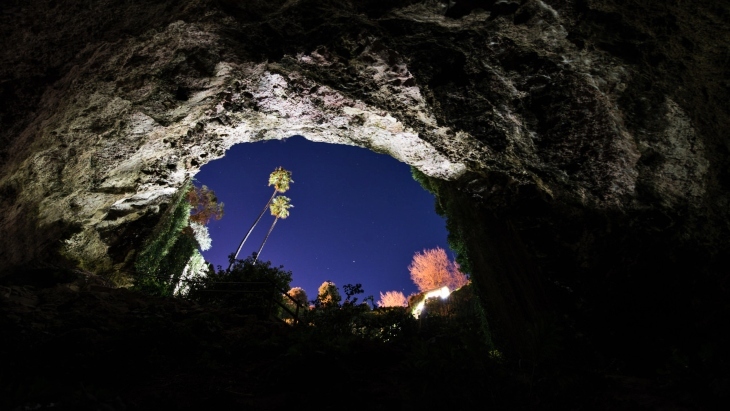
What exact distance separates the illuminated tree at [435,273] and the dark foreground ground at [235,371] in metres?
43.6

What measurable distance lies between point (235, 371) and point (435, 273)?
46481mm

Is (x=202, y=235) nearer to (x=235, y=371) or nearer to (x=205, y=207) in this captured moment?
(x=205, y=207)

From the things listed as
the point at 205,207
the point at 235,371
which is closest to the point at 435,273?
the point at 205,207

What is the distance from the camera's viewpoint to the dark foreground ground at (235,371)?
2.74 meters

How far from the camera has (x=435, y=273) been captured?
4897cm

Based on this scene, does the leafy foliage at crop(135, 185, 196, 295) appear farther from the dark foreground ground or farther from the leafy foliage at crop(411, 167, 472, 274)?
the leafy foliage at crop(411, 167, 472, 274)

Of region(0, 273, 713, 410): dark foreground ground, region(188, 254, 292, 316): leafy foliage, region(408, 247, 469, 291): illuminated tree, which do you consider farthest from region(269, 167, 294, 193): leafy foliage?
region(408, 247, 469, 291): illuminated tree

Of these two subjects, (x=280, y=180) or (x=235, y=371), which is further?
(x=280, y=180)

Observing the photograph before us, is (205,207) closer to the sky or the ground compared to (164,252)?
closer to the sky

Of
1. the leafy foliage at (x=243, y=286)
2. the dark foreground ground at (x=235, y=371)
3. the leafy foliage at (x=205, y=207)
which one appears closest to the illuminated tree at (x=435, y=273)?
the leafy foliage at (x=205, y=207)

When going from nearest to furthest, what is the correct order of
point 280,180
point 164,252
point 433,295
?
1. point 164,252
2. point 433,295
3. point 280,180

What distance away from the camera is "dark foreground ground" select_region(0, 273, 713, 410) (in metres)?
2.74

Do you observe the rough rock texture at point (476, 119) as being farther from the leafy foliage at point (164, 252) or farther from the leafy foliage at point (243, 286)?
the leafy foliage at point (243, 286)

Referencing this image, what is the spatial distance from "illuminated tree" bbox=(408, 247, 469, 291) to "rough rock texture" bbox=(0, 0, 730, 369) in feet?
130
